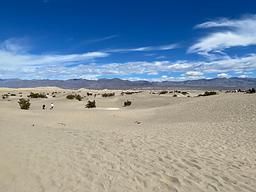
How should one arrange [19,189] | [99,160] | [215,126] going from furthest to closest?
[215,126] < [99,160] < [19,189]

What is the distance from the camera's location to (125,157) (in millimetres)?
9922

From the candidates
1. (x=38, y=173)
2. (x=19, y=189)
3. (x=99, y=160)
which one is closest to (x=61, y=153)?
(x=99, y=160)

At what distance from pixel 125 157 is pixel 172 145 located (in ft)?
8.24

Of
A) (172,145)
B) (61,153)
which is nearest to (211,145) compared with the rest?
(172,145)

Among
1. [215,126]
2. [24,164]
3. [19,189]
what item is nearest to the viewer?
[19,189]

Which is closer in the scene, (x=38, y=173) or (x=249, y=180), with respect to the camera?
(x=249, y=180)

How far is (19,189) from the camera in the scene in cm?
710

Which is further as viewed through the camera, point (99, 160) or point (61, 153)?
point (61, 153)

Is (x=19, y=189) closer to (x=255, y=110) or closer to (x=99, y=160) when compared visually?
(x=99, y=160)

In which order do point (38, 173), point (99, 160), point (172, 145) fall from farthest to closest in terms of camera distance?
point (172, 145)
point (99, 160)
point (38, 173)

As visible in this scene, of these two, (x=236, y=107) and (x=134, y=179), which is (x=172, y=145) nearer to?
(x=134, y=179)

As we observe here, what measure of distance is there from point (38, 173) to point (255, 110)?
17164 millimetres

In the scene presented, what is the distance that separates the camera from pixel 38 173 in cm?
820

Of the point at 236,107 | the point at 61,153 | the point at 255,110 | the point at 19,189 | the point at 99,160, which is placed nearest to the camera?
the point at 19,189
